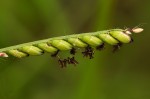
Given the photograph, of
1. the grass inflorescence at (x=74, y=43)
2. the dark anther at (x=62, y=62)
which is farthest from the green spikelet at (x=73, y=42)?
the dark anther at (x=62, y=62)

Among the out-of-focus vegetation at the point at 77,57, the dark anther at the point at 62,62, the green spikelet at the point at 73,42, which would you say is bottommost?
the green spikelet at the point at 73,42

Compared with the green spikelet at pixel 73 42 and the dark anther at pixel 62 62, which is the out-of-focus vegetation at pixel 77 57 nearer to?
the dark anther at pixel 62 62

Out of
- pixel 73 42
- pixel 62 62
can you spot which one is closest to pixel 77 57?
pixel 62 62

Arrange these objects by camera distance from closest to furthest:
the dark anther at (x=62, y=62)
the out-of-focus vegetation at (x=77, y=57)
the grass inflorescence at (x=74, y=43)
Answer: the grass inflorescence at (x=74, y=43) → the dark anther at (x=62, y=62) → the out-of-focus vegetation at (x=77, y=57)

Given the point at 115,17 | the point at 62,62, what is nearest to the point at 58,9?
the point at 115,17

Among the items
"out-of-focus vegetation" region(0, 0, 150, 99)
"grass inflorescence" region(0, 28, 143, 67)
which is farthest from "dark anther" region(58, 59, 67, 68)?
"out-of-focus vegetation" region(0, 0, 150, 99)

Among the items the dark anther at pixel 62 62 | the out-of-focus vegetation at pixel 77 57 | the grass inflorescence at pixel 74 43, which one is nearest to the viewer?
the grass inflorescence at pixel 74 43

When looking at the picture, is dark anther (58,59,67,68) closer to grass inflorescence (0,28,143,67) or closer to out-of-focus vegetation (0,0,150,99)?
grass inflorescence (0,28,143,67)

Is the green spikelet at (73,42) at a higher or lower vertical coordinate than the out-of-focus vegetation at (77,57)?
lower

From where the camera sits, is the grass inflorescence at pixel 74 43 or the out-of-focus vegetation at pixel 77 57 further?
the out-of-focus vegetation at pixel 77 57
